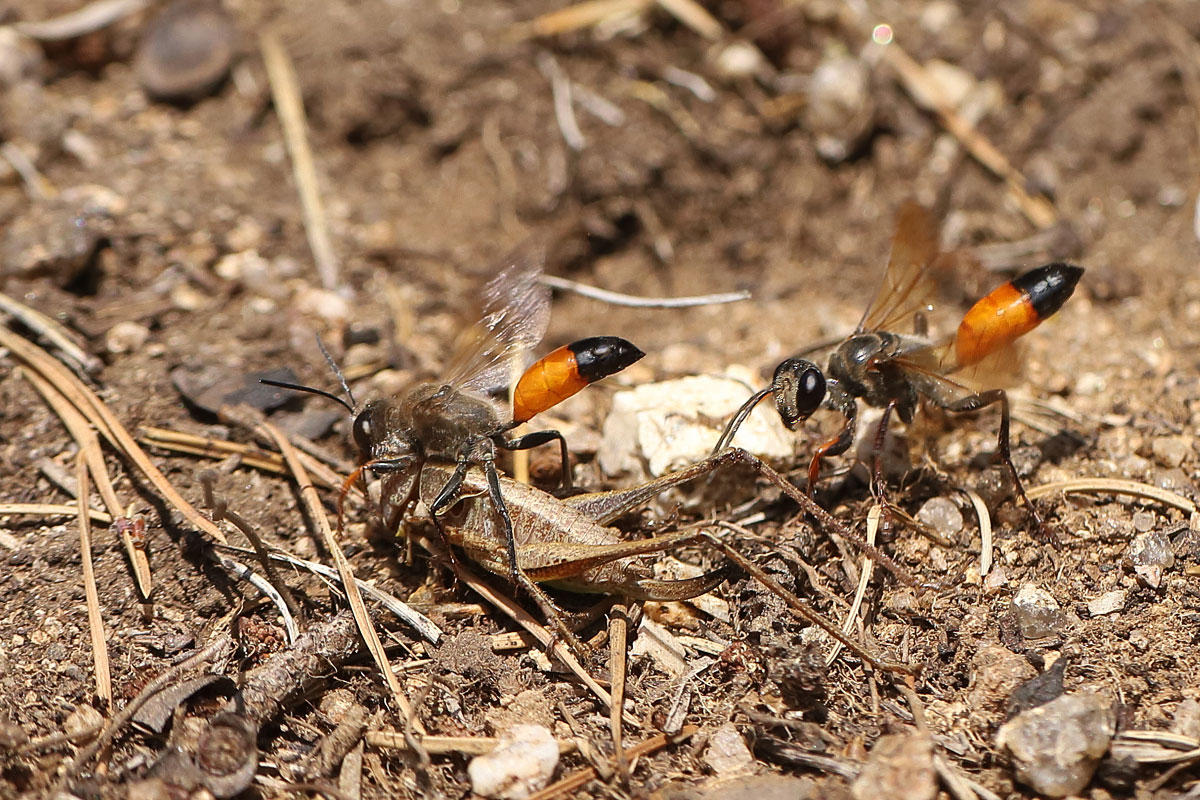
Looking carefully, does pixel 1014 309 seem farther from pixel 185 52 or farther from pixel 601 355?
pixel 185 52

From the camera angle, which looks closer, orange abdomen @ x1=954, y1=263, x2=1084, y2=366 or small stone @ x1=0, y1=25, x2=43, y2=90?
orange abdomen @ x1=954, y1=263, x2=1084, y2=366

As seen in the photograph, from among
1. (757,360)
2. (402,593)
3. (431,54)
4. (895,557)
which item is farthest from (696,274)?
(402,593)

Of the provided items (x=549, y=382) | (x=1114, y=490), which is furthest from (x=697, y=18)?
(x=1114, y=490)

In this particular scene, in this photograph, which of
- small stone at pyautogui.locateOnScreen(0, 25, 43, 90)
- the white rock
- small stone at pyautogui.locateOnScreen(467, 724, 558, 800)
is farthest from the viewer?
small stone at pyautogui.locateOnScreen(0, 25, 43, 90)

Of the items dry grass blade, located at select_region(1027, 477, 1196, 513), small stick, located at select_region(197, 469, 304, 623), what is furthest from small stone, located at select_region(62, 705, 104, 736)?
dry grass blade, located at select_region(1027, 477, 1196, 513)

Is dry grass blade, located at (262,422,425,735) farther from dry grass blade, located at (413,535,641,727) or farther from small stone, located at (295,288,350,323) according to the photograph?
small stone, located at (295,288,350,323)

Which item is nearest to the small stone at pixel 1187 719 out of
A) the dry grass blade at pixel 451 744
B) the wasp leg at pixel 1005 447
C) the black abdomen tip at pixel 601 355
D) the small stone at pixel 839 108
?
the wasp leg at pixel 1005 447

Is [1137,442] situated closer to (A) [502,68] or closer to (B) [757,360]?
(B) [757,360]

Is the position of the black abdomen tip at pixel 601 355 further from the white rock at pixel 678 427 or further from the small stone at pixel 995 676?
the small stone at pixel 995 676
